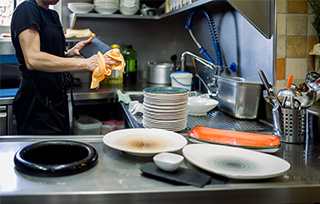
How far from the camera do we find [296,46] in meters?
1.77

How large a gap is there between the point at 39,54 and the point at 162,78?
5.13 ft

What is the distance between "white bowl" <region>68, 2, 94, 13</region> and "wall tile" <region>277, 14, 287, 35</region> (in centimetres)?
189

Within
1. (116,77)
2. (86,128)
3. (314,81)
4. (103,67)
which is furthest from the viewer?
(116,77)

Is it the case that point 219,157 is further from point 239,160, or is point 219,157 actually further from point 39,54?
point 39,54

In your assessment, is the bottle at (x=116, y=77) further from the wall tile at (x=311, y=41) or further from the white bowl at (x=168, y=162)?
the white bowl at (x=168, y=162)

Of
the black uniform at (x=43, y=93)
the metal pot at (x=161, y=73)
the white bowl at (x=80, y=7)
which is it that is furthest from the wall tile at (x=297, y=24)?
the white bowl at (x=80, y=7)

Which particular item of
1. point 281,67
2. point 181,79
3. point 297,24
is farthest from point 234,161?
point 181,79

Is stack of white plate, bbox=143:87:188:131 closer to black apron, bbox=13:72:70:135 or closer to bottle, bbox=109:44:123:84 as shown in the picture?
black apron, bbox=13:72:70:135

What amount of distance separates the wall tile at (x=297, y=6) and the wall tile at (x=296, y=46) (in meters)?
0.14

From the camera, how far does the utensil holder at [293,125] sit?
136cm

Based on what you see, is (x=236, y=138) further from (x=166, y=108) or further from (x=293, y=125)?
(x=166, y=108)

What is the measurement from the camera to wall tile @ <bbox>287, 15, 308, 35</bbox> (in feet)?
5.75

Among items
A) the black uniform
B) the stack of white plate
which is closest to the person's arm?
the black uniform

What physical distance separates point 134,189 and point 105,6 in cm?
255
